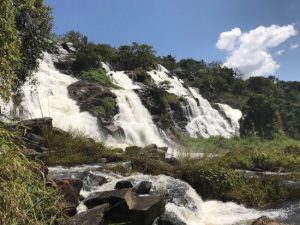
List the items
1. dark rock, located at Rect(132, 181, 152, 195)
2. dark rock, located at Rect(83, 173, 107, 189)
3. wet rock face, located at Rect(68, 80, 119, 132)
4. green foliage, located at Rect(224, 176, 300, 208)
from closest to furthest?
1. dark rock, located at Rect(132, 181, 152, 195)
2. dark rock, located at Rect(83, 173, 107, 189)
3. green foliage, located at Rect(224, 176, 300, 208)
4. wet rock face, located at Rect(68, 80, 119, 132)

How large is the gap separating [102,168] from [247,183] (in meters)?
4.90

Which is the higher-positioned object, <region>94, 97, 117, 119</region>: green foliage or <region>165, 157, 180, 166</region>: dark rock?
<region>94, 97, 117, 119</region>: green foliage

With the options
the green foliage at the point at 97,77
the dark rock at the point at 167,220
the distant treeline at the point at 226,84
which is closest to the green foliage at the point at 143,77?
the distant treeline at the point at 226,84

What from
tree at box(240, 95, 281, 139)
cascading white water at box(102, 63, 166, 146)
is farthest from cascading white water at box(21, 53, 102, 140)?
tree at box(240, 95, 281, 139)

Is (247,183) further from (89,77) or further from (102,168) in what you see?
(89,77)

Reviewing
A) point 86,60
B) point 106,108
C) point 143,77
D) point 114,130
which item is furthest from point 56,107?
point 143,77

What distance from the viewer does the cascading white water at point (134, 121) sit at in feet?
106

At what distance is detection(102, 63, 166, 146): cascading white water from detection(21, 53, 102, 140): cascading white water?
8.34 ft

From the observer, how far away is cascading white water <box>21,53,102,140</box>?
28.8 meters

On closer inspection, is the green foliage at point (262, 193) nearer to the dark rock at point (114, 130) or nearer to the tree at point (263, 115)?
the dark rock at point (114, 130)

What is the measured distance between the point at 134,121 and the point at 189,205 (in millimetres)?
23146

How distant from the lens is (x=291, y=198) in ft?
45.2

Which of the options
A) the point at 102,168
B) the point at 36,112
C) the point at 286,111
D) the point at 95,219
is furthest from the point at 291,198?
the point at 286,111

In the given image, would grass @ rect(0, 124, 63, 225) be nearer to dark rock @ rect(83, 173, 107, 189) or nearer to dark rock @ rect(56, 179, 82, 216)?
dark rock @ rect(56, 179, 82, 216)
